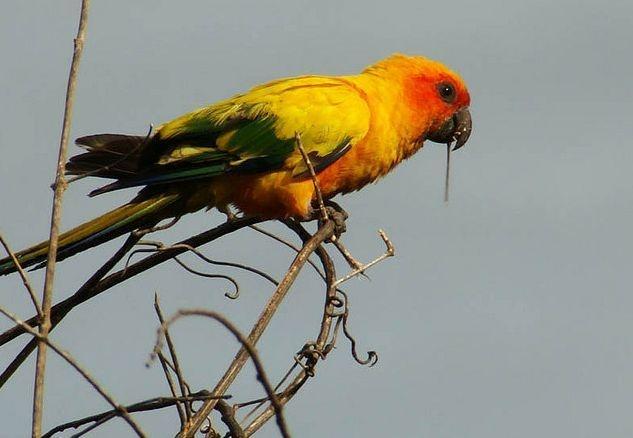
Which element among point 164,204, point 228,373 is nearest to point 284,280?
point 228,373

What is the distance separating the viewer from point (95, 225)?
491cm

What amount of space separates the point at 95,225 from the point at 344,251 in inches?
71.6

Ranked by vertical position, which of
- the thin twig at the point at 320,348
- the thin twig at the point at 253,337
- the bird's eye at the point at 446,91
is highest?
the thin twig at the point at 253,337

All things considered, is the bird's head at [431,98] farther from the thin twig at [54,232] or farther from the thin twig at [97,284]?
the thin twig at [54,232]

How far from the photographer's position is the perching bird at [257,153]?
17.4ft

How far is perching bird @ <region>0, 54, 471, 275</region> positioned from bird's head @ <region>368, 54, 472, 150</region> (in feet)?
0.71

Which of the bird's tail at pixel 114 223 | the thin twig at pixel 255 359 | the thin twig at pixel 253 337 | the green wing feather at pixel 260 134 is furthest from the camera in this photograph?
the green wing feather at pixel 260 134

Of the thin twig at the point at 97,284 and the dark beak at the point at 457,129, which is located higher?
the thin twig at the point at 97,284

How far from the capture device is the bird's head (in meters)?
6.19

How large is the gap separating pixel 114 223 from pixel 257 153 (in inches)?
36.0

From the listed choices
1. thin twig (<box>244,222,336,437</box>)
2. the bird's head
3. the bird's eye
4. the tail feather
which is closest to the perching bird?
the tail feather

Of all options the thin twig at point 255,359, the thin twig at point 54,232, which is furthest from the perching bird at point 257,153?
the thin twig at point 255,359

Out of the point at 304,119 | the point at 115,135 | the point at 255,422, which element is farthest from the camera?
the point at 304,119

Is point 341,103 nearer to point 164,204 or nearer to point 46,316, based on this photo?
point 164,204
